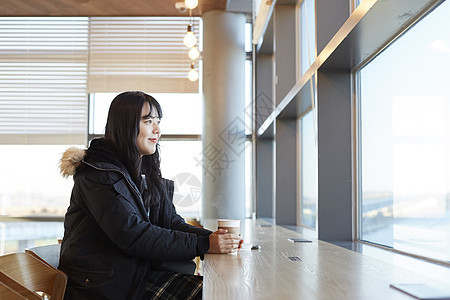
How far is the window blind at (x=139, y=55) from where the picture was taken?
620 cm

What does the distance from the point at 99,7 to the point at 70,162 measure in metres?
4.55

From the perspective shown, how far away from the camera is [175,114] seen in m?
6.22

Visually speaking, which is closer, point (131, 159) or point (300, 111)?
point (131, 159)

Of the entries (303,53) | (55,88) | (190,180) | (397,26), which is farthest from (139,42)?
(397,26)

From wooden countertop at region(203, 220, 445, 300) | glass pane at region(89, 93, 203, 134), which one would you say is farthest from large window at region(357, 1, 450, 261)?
glass pane at region(89, 93, 203, 134)

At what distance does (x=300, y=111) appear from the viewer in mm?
3990

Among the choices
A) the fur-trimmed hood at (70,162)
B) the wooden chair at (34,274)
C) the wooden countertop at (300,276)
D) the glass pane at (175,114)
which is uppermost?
the glass pane at (175,114)

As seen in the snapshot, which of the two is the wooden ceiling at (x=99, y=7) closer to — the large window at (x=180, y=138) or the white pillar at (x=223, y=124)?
the white pillar at (x=223, y=124)

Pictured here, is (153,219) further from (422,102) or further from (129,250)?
(422,102)

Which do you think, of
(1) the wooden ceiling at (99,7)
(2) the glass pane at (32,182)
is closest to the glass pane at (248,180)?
(1) the wooden ceiling at (99,7)

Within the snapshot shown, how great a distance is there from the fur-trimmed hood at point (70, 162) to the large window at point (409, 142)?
1331 mm

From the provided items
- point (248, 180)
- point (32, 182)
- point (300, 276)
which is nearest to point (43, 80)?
point (32, 182)

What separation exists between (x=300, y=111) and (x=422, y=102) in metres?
2.09

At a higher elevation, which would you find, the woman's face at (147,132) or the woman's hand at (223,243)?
the woman's face at (147,132)
